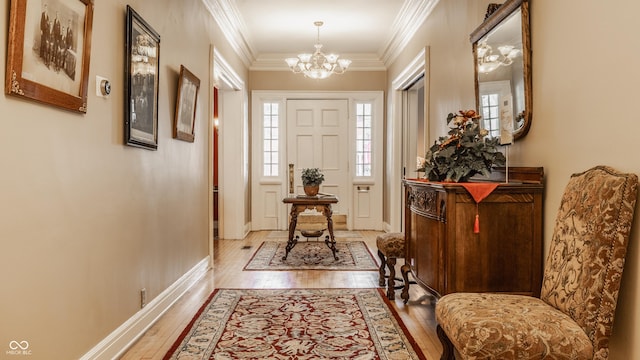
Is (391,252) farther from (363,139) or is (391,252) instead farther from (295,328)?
(363,139)

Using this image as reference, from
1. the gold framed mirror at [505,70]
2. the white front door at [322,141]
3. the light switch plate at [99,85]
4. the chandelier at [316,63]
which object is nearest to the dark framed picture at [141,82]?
the light switch plate at [99,85]

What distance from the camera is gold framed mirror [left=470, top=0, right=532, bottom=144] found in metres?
2.55

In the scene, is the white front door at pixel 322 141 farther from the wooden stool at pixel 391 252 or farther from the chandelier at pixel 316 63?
the wooden stool at pixel 391 252

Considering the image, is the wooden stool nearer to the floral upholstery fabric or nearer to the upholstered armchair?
the floral upholstery fabric

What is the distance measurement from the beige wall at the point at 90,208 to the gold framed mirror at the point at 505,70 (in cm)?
230

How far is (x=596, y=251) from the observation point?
1.69m

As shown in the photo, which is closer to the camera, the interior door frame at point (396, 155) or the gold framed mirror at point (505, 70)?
the gold framed mirror at point (505, 70)

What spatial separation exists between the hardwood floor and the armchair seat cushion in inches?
34.0

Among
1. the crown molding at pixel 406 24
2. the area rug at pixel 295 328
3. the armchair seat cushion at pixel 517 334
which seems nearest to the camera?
the armchair seat cushion at pixel 517 334

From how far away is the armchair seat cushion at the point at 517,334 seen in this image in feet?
5.27

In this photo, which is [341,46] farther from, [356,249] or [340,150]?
[356,249]

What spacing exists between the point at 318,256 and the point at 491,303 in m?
3.63
